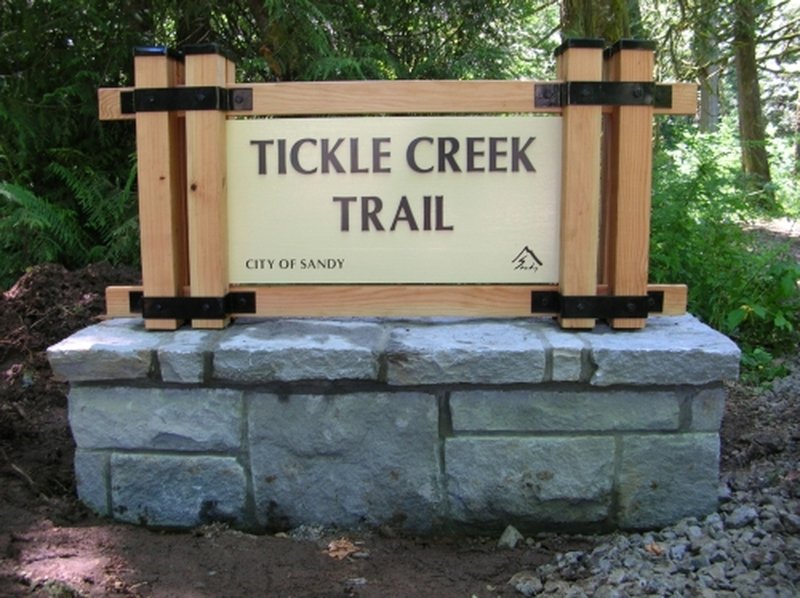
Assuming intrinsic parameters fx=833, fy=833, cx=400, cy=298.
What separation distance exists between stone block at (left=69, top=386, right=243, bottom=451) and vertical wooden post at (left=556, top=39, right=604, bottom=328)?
1262 millimetres

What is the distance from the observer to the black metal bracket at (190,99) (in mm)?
2939

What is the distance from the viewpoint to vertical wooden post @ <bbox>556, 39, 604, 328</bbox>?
9.46ft

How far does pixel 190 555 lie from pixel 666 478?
64.5 inches

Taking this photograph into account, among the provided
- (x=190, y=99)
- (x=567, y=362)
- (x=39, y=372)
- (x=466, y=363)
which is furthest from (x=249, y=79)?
(x=567, y=362)

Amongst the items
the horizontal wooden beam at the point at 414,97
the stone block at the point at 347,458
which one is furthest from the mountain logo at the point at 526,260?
the stone block at the point at 347,458

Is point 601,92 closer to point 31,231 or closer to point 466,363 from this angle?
point 466,363

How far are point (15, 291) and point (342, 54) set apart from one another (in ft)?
7.85

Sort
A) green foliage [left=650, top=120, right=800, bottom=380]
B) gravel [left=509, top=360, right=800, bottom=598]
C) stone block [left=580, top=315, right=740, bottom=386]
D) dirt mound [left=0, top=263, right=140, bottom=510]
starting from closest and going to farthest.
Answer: gravel [left=509, top=360, right=800, bottom=598] < stone block [left=580, top=315, right=740, bottom=386] < dirt mound [left=0, top=263, right=140, bottom=510] < green foliage [left=650, top=120, right=800, bottom=380]

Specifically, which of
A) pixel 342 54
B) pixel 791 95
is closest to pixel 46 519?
pixel 342 54

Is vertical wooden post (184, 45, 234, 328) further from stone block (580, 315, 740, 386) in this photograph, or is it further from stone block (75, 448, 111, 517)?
stone block (580, 315, 740, 386)

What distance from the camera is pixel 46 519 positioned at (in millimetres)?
2855

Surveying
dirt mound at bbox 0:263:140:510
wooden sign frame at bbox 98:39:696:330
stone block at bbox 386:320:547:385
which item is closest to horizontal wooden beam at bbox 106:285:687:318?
wooden sign frame at bbox 98:39:696:330

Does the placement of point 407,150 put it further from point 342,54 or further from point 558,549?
point 342,54

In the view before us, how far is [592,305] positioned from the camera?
2990mm
